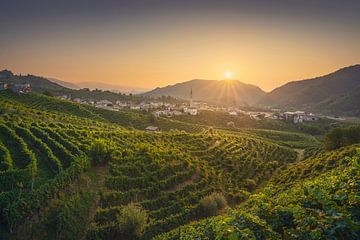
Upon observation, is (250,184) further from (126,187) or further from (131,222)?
(131,222)

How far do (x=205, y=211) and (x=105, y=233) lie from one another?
425 inches

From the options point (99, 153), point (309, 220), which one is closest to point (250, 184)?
point (99, 153)

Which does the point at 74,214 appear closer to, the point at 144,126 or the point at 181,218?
the point at 181,218

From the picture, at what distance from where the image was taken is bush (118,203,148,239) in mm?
22844

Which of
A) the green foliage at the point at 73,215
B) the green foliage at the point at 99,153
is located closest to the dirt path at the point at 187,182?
the green foliage at the point at 99,153

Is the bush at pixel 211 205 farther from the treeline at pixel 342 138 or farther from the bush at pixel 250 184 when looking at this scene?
the treeline at pixel 342 138

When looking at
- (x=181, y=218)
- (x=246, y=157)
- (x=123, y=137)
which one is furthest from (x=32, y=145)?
(x=246, y=157)

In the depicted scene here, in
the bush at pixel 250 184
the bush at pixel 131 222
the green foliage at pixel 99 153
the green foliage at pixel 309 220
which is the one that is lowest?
the bush at pixel 250 184

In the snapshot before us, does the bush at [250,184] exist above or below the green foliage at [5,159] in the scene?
below

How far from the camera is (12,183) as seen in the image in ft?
73.8

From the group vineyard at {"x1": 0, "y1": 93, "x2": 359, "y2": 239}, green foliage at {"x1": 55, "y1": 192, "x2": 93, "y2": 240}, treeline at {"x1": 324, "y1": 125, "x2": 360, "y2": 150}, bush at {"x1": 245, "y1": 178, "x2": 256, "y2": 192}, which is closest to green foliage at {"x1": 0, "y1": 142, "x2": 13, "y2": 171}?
vineyard at {"x1": 0, "y1": 93, "x2": 359, "y2": 239}

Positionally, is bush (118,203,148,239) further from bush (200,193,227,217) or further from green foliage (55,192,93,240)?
bush (200,193,227,217)

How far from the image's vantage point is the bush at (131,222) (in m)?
22.8

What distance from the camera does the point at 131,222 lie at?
898 inches
